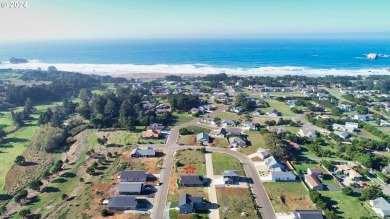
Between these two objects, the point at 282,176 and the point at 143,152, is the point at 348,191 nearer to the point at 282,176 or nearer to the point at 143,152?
the point at 282,176

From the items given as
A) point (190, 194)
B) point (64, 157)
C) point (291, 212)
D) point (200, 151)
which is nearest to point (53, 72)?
point (64, 157)

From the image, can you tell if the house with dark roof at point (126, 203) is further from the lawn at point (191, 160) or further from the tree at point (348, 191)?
the tree at point (348, 191)

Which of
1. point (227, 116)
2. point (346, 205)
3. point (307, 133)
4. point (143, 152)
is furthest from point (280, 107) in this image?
point (346, 205)

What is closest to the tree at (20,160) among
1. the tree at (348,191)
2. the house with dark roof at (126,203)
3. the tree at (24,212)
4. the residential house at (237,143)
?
the tree at (24,212)

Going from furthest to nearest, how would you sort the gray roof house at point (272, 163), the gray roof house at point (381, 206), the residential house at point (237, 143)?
the residential house at point (237, 143) → the gray roof house at point (272, 163) → the gray roof house at point (381, 206)

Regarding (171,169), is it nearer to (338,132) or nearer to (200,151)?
(200,151)
